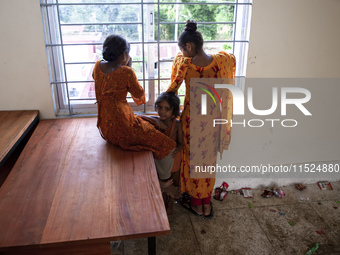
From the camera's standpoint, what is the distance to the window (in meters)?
2.24

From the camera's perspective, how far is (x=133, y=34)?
234 centimetres

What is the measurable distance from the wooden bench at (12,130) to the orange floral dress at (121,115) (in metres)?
0.51

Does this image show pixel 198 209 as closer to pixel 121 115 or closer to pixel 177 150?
pixel 177 150

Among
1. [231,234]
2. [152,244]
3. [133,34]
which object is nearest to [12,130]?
[133,34]

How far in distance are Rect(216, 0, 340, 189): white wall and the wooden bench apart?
1.63 m

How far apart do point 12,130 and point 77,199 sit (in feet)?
2.80

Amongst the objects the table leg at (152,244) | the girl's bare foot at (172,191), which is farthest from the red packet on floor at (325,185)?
the table leg at (152,244)

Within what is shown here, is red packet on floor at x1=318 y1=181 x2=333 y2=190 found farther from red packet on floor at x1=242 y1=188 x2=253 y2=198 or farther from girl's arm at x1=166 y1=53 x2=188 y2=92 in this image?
girl's arm at x1=166 y1=53 x2=188 y2=92

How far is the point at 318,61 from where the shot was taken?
2.60m

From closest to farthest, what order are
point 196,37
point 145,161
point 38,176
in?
point 38,176
point 145,161
point 196,37

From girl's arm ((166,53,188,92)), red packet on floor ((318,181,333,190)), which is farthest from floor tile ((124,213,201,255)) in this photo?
red packet on floor ((318,181,333,190))

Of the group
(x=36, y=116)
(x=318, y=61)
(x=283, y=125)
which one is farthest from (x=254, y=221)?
(x=36, y=116)

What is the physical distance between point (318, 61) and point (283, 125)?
0.61 meters

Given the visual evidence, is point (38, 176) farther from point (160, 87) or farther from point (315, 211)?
point (315, 211)
